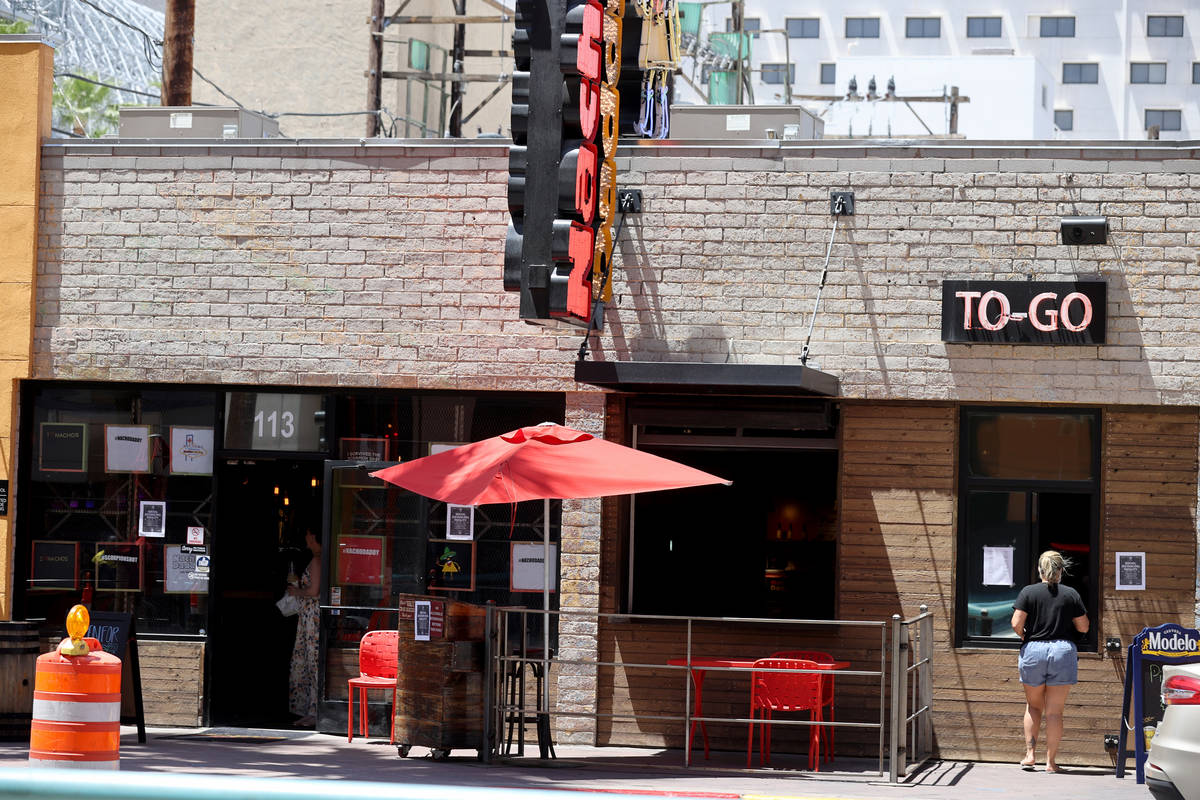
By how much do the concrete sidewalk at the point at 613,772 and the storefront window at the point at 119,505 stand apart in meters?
1.56

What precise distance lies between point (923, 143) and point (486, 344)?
13.1ft

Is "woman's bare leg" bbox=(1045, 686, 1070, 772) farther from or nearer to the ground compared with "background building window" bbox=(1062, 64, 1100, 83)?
nearer to the ground

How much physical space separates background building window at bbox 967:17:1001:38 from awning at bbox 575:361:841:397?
76.1 meters

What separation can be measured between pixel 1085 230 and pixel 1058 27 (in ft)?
252

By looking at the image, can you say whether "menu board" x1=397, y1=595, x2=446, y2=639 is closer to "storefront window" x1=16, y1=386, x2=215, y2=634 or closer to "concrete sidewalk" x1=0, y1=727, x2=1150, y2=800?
"concrete sidewalk" x1=0, y1=727, x2=1150, y2=800

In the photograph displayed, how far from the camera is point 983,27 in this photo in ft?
278

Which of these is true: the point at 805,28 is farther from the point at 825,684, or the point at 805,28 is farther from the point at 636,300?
the point at 825,684

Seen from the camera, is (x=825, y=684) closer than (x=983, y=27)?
Yes

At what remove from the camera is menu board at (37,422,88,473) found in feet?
46.7

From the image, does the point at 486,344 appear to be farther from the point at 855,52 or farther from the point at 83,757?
the point at 855,52

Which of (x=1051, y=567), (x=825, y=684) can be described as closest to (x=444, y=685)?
(x=825, y=684)

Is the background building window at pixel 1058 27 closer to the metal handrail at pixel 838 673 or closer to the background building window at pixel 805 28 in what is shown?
the background building window at pixel 805 28

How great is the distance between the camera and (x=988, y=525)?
13.0 m

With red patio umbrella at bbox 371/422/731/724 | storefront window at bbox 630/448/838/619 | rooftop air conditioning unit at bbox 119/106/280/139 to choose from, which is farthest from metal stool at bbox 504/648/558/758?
rooftop air conditioning unit at bbox 119/106/280/139
